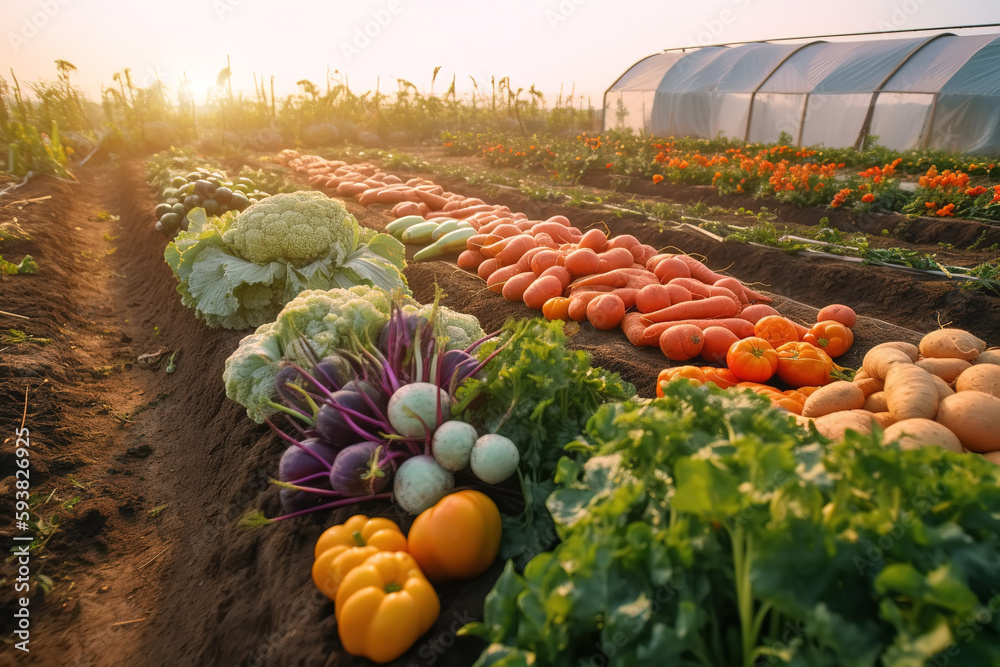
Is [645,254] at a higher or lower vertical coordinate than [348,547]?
higher

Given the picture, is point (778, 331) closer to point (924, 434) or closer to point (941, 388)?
point (941, 388)

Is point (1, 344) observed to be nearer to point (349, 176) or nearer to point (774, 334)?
point (774, 334)

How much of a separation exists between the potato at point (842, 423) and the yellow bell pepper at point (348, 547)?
6.08 ft

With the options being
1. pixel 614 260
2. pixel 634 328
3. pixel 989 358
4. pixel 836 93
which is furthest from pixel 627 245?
pixel 836 93

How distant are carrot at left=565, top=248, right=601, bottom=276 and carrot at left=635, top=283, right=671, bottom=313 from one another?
0.65 m

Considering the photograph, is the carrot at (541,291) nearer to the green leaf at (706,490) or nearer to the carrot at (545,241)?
the carrot at (545,241)

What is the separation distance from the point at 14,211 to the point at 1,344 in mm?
4461

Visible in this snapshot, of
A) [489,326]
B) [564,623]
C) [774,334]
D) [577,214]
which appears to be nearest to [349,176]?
[577,214]

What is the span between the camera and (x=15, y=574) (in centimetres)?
246

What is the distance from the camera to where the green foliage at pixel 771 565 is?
0.93 m

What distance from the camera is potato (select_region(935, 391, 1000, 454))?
6.95ft

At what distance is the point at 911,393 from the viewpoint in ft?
7.55

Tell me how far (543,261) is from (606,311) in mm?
1011

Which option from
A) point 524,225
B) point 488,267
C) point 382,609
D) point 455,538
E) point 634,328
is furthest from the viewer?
point 524,225
